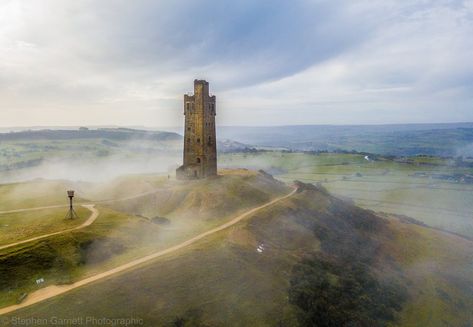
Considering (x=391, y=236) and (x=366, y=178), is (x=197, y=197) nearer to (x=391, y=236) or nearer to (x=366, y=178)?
(x=391, y=236)

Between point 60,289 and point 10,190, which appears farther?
point 10,190

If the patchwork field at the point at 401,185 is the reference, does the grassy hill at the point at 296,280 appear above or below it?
above

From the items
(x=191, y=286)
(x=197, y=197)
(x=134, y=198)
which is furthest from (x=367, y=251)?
(x=134, y=198)

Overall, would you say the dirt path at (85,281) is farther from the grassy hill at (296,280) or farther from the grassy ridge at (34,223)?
the grassy ridge at (34,223)

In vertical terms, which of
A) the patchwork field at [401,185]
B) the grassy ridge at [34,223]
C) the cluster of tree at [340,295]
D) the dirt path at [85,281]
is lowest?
the patchwork field at [401,185]

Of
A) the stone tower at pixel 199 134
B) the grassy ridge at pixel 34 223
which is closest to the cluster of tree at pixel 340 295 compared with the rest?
the grassy ridge at pixel 34 223

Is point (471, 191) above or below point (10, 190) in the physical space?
below
